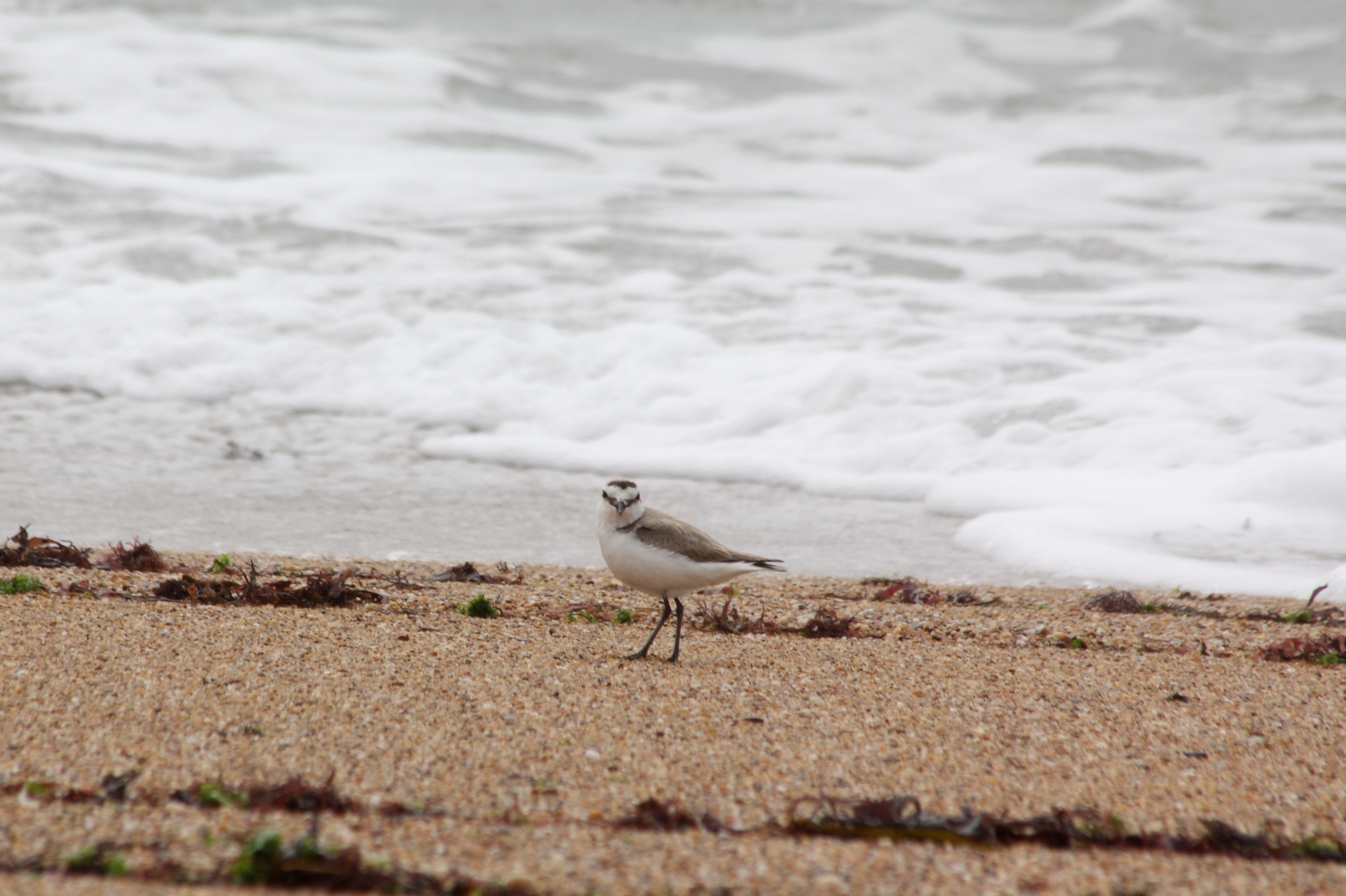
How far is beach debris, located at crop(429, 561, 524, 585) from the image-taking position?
210 inches

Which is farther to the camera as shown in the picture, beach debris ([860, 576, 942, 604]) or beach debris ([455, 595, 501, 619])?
beach debris ([860, 576, 942, 604])

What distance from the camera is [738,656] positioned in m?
4.23

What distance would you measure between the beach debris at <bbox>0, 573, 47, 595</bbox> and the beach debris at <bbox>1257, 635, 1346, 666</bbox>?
4.62 m

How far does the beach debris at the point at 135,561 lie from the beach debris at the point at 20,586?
1.88 feet

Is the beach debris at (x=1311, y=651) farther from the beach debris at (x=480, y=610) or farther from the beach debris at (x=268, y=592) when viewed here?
the beach debris at (x=268, y=592)

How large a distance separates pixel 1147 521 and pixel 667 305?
17.9 feet

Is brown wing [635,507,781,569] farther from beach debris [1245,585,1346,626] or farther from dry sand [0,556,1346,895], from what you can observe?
beach debris [1245,585,1346,626]

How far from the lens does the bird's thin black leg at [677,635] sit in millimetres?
4125

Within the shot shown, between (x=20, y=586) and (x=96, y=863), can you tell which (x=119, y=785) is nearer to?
(x=96, y=863)

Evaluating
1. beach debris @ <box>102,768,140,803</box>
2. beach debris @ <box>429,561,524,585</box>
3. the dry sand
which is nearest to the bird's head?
the dry sand

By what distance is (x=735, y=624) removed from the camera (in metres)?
4.73

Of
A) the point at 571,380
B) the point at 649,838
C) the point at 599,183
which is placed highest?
the point at 599,183

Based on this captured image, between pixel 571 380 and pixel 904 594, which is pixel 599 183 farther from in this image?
pixel 904 594

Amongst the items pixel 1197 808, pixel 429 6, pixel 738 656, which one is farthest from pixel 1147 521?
pixel 429 6
